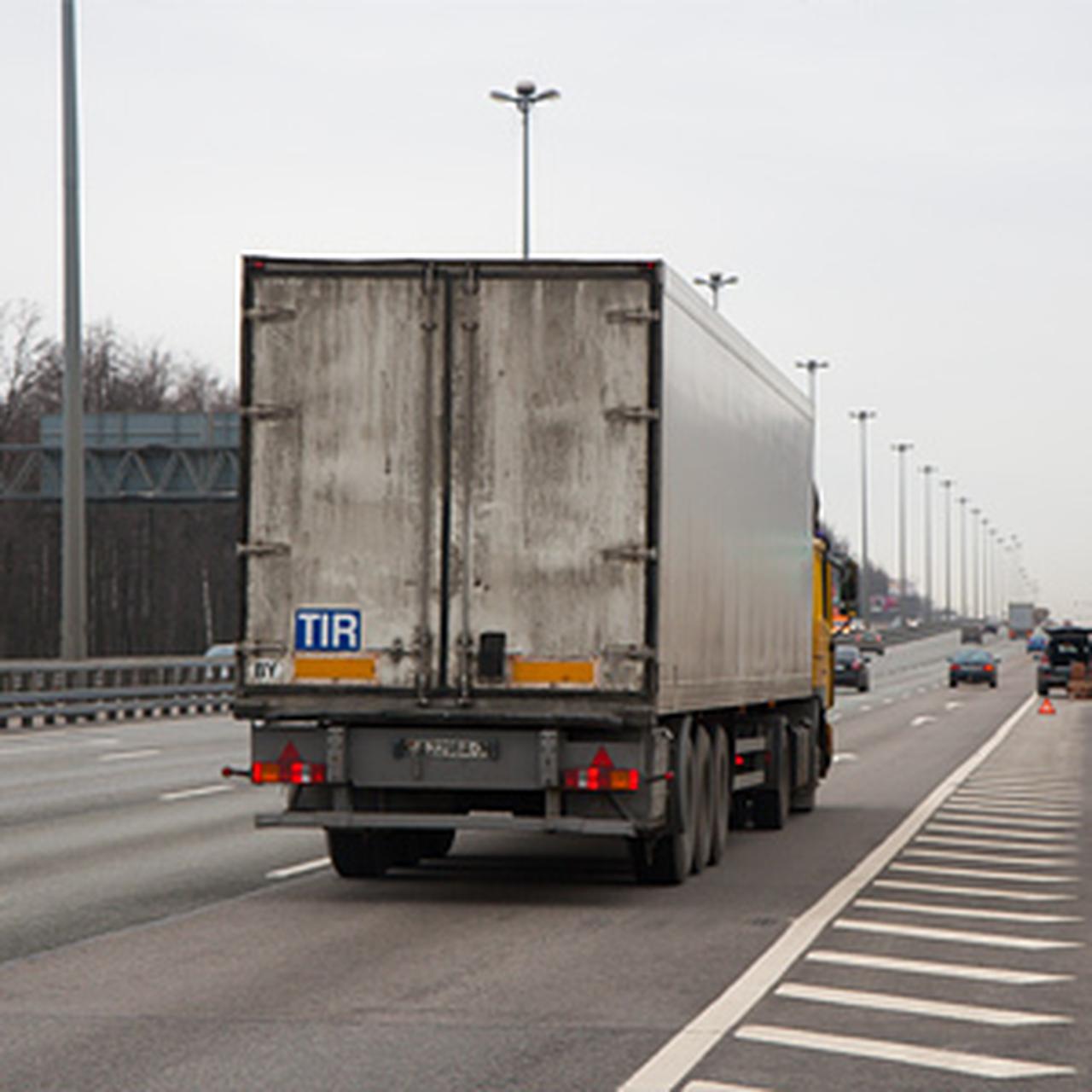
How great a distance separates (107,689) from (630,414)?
1114 inches

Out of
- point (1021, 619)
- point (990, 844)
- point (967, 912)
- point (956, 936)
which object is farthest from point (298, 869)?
point (1021, 619)

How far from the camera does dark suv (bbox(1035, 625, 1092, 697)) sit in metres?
66.9

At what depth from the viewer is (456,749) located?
1358 cm

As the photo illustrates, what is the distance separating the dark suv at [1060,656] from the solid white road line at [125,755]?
131 ft

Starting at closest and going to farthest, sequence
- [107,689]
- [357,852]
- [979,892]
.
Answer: [979,892] → [357,852] → [107,689]

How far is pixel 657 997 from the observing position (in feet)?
32.5

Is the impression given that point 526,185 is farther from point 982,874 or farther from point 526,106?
point 982,874

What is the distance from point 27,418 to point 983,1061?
3761 inches

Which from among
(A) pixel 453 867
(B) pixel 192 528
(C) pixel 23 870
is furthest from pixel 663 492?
(B) pixel 192 528

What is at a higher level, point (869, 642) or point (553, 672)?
point (553, 672)

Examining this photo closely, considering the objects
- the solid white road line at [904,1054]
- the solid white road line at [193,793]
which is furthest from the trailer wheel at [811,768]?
the solid white road line at [904,1054]

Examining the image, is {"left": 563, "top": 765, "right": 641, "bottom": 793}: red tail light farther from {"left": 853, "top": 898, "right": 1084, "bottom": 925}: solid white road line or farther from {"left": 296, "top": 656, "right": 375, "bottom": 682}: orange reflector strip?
{"left": 853, "top": 898, "right": 1084, "bottom": 925}: solid white road line

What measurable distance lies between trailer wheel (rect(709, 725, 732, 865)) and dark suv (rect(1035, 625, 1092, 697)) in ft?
169

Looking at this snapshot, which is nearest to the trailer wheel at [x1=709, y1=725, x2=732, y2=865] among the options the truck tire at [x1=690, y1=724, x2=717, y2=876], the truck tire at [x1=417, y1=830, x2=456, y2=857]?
the truck tire at [x1=690, y1=724, x2=717, y2=876]
